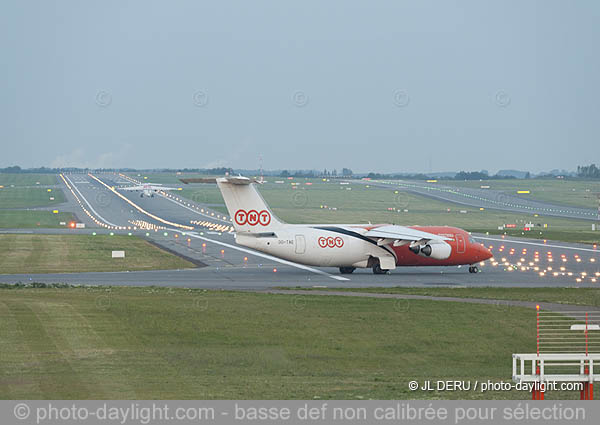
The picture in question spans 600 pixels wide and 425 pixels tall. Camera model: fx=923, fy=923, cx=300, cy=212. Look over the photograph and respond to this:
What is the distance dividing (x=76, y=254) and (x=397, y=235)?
1051 inches

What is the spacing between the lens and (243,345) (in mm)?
32344

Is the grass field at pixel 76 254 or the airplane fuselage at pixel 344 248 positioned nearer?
the airplane fuselage at pixel 344 248

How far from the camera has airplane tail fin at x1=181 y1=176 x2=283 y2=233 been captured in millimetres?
57906

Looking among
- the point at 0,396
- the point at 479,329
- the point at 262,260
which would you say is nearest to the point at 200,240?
the point at 262,260

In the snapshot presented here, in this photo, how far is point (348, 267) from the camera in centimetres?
6116

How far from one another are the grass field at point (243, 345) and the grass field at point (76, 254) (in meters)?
16.5

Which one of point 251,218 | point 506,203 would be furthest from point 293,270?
point 506,203

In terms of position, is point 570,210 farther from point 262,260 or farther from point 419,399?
point 419,399

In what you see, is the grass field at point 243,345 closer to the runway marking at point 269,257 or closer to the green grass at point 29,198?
the runway marking at point 269,257

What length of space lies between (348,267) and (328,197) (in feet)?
374

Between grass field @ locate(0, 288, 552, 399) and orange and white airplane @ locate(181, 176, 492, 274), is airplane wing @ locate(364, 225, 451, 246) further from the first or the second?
grass field @ locate(0, 288, 552, 399)

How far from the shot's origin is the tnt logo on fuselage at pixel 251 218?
57906mm

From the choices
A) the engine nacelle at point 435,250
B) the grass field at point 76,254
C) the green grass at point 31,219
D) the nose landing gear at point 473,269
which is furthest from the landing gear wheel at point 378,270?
the green grass at point 31,219

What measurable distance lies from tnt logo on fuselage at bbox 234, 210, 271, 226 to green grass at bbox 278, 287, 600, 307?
874 cm
